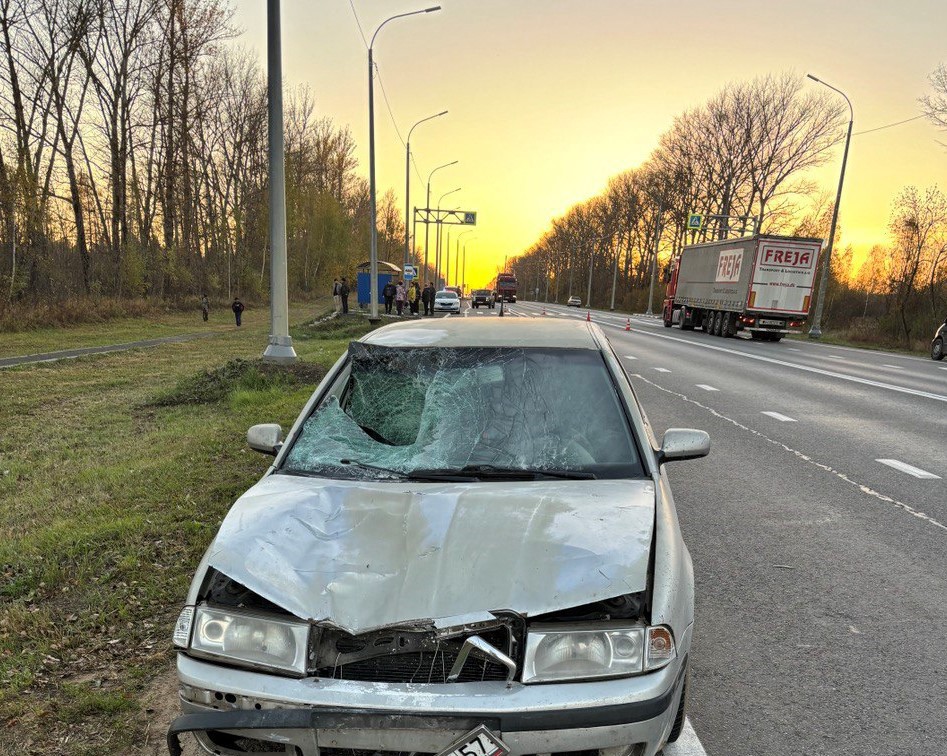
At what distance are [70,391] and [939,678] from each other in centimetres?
1225

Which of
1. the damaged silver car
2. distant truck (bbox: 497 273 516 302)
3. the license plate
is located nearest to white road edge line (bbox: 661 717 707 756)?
the damaged silver car

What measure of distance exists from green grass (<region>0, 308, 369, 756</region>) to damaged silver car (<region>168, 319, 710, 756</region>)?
3.34 ft

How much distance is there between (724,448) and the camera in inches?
288

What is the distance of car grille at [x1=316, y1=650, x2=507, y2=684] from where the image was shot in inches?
69.1

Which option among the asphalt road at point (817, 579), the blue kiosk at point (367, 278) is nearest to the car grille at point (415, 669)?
the asphalt road at point (817, 579)

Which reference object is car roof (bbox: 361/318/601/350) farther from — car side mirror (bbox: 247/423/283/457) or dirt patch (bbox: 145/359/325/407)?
dirt patch (bbox: 145/359/325/407)

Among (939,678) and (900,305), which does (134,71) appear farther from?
(900,305)

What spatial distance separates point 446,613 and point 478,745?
0.34 meters

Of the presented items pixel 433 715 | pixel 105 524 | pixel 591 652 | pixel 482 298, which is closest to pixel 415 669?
pixel 433 715

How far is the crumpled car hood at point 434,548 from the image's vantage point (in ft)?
6.07

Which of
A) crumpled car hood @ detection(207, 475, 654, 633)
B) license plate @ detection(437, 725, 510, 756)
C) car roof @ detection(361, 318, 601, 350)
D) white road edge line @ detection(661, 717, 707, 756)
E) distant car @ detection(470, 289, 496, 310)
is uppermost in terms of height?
car roof @ detection(361, 318, 601, 350)

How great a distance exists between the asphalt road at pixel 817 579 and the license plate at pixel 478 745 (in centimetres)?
122

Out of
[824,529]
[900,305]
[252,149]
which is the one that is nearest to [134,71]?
[252,149]

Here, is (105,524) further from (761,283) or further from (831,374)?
(761,283)
